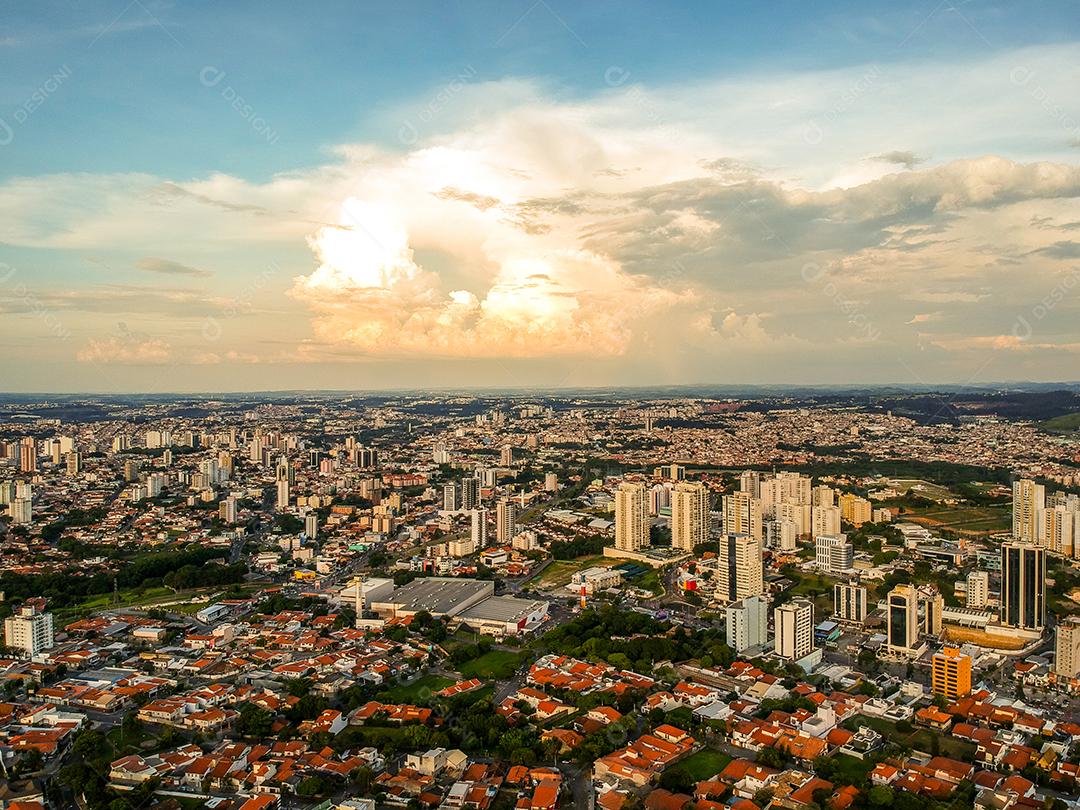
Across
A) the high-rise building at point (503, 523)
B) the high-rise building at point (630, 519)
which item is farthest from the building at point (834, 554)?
the high-rise building at point (503, 523)

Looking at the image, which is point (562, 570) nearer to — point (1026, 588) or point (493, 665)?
point (493, 665)

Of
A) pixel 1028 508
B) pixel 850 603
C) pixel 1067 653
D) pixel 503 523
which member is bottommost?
pixel 850 603

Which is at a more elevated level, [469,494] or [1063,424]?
[1063,424]

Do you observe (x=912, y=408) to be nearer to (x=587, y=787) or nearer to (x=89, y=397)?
(x=587, y=787)

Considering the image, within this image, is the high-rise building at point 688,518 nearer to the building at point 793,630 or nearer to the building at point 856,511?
the building at point 856,511

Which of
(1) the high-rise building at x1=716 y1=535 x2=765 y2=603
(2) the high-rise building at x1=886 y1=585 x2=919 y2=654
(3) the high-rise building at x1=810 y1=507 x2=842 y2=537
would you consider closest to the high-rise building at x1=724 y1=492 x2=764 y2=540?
(1) the high-rise building at x1=716 y1=535 x2=765 y2=603

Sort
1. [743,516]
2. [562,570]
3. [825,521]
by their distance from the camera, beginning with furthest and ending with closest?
1. [825,521]
2. [562,570]
3. [743,516]

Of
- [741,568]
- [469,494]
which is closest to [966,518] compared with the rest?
[741,568]

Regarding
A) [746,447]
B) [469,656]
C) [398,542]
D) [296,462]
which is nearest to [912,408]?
[746,447]
